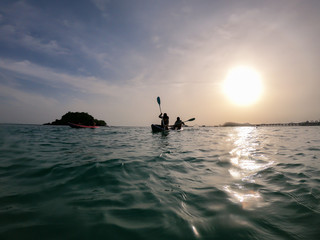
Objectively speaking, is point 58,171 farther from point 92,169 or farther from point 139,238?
point 139,238

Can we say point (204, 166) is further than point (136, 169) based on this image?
Yes

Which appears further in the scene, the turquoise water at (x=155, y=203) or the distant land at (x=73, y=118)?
the distant land at (x=73, y=118)

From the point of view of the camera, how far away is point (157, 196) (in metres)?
2.79

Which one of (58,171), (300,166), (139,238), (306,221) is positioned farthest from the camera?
(300,166)

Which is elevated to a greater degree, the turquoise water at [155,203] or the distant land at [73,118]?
the distant land at [73,118]

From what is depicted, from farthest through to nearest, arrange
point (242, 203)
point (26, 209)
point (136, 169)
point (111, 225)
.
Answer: point (136, 169), point (242, 203), point (26, 209), point (111, 225)

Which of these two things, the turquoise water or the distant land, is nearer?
the turquoise water

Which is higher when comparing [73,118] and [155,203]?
[73,118]

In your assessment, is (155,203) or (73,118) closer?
(155,203)

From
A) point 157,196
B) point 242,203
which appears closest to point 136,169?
point 157,196

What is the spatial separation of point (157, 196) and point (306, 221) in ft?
6.86

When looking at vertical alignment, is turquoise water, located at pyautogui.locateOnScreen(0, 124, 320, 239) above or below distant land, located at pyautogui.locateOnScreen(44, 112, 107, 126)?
below

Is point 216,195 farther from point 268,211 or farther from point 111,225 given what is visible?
point 111,225

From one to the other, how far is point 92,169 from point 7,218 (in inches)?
83.0
